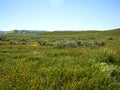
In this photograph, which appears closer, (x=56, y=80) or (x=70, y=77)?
(x=56, y=80)

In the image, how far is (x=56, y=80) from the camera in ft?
24.1

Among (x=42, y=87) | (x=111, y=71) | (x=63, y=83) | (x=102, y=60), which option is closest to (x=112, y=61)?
(x=102, y=60)

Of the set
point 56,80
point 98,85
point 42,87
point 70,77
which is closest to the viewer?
point 42,87

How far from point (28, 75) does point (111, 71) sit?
310 centimetres

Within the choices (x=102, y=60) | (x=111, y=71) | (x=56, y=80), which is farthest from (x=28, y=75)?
(x=102, y=60)

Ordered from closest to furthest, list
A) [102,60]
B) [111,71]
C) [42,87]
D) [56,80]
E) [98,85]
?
[42,87] < [98,85] < [56,80] < [111,71] < [102,60]

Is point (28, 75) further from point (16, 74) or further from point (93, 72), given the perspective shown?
point (93, 72)

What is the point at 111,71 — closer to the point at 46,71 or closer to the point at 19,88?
the point at 46,71

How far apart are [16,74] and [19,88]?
1417 millimetres

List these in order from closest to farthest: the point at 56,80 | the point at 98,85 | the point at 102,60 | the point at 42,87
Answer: the point at 42,87 < the point at 98,85 < the point at 56,80 < the point at 102,60

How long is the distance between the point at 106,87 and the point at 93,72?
5.25ft

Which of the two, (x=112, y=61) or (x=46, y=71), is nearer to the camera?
(x=46, y=71)

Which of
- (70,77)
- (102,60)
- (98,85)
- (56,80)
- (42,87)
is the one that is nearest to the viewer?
(42,87)

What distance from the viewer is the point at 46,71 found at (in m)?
Result: 8.20
